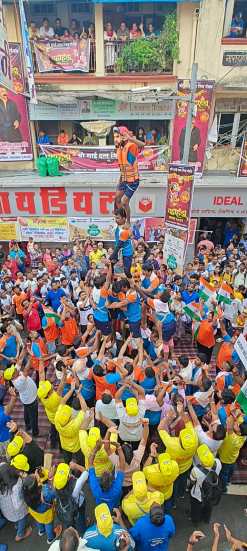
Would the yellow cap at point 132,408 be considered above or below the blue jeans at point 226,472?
above

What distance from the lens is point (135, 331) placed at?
6273mm

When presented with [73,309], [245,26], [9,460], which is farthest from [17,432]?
[245,26]

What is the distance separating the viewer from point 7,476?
389cm

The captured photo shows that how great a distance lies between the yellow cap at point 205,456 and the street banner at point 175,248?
4.99 meters

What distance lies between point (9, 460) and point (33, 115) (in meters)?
11.4

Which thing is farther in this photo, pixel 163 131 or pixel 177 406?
pixel 163 131

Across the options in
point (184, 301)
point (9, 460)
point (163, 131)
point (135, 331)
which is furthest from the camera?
point (163, 131)

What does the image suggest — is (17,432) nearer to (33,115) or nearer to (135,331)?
(135,331)

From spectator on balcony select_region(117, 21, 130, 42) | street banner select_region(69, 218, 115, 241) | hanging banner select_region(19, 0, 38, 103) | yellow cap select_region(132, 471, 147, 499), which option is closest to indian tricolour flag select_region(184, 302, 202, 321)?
yellow cap select_region(132, 471, 147, 499)

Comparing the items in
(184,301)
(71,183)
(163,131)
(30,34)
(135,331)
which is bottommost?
(184,301)

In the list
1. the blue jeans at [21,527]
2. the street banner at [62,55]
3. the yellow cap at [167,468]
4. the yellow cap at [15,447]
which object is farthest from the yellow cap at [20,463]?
the street banner at [62,55]

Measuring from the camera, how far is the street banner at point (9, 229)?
477 inches

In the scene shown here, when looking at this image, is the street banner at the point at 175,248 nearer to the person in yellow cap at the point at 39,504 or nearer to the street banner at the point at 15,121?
the person in yellow cap at the point at 39,504

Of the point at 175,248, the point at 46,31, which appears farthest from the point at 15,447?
the point at 46,31
